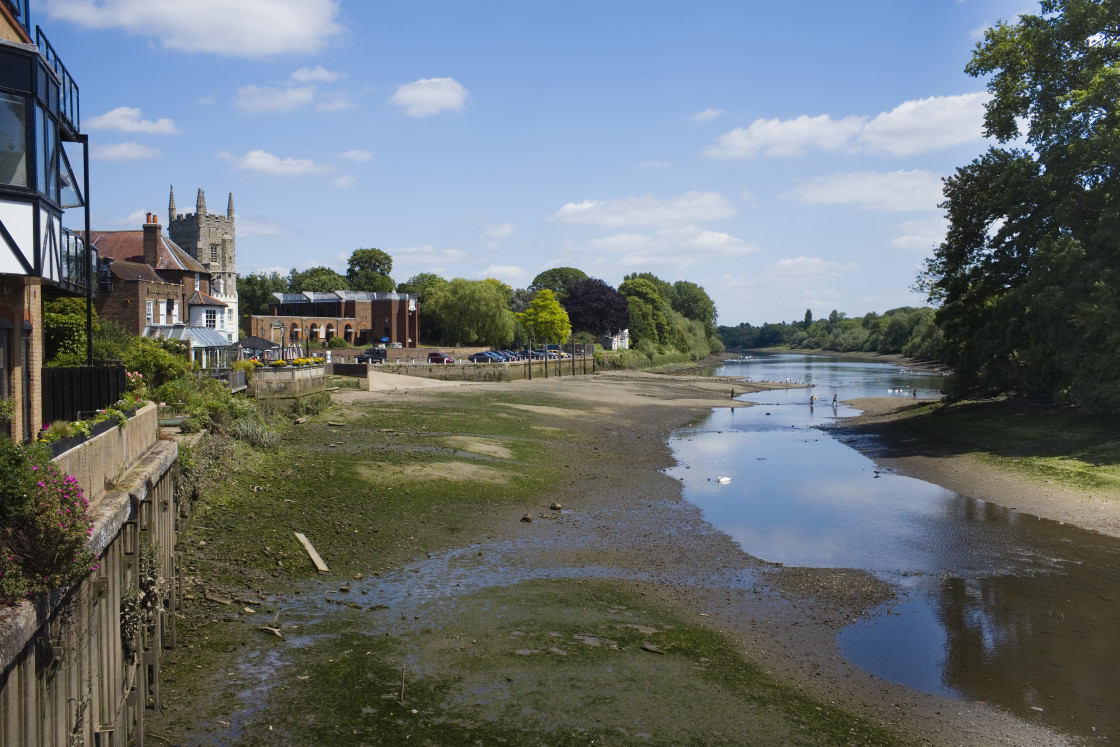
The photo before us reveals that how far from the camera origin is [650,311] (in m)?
151

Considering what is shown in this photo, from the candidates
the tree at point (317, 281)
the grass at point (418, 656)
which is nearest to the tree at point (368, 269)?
the tree at point (317, 281)

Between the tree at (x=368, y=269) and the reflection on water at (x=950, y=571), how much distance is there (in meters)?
119

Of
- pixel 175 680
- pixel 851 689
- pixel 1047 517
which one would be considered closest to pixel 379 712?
pixel 175 680

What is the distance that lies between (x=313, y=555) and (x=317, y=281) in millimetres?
130865

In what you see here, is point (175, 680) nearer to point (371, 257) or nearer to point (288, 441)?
point (288, 441)

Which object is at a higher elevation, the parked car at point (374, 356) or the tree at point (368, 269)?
the tree at point (368, 269)

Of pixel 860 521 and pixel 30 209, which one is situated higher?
pixel 30 209

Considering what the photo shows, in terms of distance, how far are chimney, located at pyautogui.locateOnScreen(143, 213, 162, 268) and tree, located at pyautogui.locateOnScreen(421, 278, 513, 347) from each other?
53.6 meters

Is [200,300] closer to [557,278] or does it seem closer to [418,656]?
[418,656]

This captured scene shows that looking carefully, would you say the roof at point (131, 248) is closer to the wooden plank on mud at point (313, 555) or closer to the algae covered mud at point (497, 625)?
the algae covered mud at point (497, 625)

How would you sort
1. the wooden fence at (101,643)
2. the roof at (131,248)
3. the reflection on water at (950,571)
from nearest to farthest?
the wooden fence at (101,643) → the reflection on water at (950,571) → the roof at (131,248)

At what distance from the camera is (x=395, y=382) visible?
56.3 meters

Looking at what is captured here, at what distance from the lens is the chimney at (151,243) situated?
52.9 meters

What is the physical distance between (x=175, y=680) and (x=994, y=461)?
3127 cm
